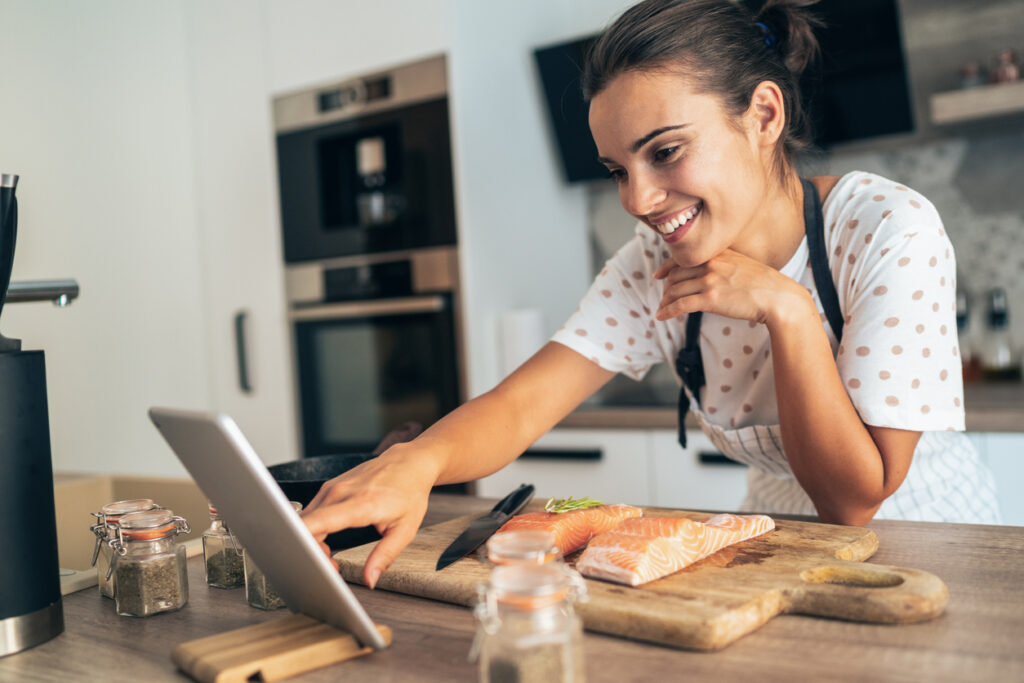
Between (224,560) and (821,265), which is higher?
(821,265)

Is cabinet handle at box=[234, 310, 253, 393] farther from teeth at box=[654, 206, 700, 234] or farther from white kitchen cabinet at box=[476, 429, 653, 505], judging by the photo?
teeth at box=[654, 206, 700, 234]

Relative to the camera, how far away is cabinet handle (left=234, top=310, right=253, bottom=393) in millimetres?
3014

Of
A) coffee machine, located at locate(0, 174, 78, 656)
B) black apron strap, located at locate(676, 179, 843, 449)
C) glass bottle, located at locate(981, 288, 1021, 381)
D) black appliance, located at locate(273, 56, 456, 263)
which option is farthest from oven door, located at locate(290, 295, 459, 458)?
coffee machine, located at locate(0, 174, 78, 656)

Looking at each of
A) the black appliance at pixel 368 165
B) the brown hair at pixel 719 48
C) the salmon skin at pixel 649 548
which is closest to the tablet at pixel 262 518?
the salmon skin at pixel 649 548

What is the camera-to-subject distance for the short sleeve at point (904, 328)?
3.72 ft

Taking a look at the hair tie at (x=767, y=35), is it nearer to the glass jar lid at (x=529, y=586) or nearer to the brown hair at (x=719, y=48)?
the brown hair at (x=719, y=48)

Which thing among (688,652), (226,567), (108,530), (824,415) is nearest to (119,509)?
(108,530)

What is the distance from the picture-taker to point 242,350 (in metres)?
3.02

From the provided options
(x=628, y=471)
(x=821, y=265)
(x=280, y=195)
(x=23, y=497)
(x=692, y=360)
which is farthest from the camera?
(x=280, y=195)

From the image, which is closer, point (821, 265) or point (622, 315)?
point (821, 265)

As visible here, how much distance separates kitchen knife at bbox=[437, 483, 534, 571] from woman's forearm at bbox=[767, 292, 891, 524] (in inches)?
15.1

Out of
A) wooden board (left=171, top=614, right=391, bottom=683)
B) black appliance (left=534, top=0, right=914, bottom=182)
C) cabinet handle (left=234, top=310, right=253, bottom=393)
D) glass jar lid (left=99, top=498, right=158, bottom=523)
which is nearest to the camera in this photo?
wooden board (left=171, top=614, right=391, bottom=683)

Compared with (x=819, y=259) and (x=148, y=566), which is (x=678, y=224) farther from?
(x=148, y=566)

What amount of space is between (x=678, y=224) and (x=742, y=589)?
0.59m
